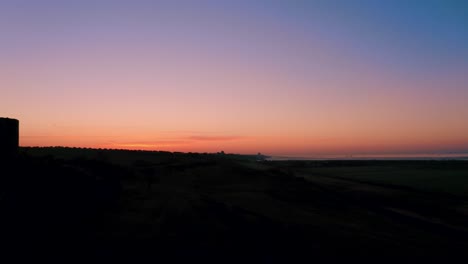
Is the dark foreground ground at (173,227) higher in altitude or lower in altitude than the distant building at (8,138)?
lower

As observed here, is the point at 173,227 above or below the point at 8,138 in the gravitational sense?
below

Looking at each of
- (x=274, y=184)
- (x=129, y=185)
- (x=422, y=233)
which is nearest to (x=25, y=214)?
(x=129, y=185)

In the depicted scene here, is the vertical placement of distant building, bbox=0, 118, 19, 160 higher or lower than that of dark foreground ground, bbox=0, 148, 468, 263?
higher

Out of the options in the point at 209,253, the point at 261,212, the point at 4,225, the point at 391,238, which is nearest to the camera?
the point at 4,225

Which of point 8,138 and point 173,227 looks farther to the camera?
point 173,227

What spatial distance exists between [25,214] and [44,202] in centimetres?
72

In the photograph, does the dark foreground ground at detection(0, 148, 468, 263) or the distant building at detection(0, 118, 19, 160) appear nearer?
the dark foreground ground at detection(0, 148, 468, 263)

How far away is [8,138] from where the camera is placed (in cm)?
852

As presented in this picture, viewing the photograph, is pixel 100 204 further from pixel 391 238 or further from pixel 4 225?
pixel 391 238

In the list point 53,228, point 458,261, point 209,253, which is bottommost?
point 458,261

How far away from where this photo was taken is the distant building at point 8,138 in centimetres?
840

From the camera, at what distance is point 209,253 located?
26.1 feet

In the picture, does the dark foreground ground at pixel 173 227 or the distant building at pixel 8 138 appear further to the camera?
the distant building at pixel 8 138

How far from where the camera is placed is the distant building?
840 cm
